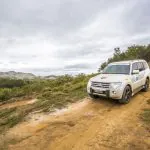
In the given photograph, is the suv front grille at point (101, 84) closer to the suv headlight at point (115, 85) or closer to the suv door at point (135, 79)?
the suv headlight at point (115, 85)

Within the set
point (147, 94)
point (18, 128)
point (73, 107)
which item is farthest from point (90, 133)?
point (147, 94)

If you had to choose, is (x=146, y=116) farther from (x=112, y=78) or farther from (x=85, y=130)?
(x=85, y=130)

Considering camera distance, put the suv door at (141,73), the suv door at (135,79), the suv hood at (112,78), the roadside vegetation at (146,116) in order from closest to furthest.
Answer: the roadside vegetation at (146,116)
the suv hood at (112,78)
the suv door at (135,79)
the suv door at (141,73)

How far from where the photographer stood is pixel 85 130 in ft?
23.2

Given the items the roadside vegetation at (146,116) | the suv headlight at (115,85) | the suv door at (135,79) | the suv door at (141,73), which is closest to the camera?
the roadside vegetation at (146,116)

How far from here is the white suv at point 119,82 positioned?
31.4ft

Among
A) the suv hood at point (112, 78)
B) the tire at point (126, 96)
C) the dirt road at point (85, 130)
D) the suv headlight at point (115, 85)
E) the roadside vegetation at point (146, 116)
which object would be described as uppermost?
the suv hood at point (112, 78)

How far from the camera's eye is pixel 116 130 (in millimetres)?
6934

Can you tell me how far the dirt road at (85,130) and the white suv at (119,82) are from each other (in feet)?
1.94

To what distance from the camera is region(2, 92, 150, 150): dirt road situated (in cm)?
610

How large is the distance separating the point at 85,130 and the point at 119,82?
3376 millimetres

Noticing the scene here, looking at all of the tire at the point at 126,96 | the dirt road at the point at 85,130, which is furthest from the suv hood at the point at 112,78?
the dirt road at the point at 85,130

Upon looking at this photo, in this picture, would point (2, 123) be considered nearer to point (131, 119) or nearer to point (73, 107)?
point (73, 107)

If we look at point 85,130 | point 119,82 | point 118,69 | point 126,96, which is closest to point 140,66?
point 118,69
